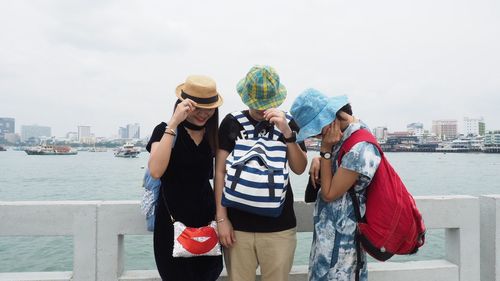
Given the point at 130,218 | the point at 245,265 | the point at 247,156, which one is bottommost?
the point at 245,265

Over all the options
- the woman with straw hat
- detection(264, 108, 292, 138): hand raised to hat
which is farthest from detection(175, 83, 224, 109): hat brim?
detection(264, 108, 292, 138): hand raised to hat

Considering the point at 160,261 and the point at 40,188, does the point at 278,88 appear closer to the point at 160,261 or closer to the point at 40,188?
the point at 160,261

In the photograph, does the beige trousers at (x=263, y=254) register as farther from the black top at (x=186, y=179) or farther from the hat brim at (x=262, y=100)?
the hat brim at (x=262, y=100)

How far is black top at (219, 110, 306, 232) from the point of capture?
2.41 meters

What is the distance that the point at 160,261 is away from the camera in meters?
2.50

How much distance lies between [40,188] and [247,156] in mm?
36394

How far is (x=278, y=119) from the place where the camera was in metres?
2.33

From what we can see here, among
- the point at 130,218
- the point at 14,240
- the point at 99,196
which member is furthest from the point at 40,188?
the point at 130,218

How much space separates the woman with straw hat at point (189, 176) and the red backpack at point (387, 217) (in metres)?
0.91

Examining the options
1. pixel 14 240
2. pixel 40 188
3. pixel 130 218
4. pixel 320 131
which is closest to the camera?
pixel 320 131

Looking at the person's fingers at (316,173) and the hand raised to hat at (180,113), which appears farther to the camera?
the person's fingers at (316,173)

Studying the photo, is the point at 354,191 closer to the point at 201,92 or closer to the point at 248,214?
the point at 248,214

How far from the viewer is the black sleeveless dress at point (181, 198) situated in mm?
2467

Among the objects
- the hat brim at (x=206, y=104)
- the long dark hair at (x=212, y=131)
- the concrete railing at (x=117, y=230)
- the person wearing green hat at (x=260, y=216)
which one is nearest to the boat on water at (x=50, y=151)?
the concrete railing at (x=117, y=230)
